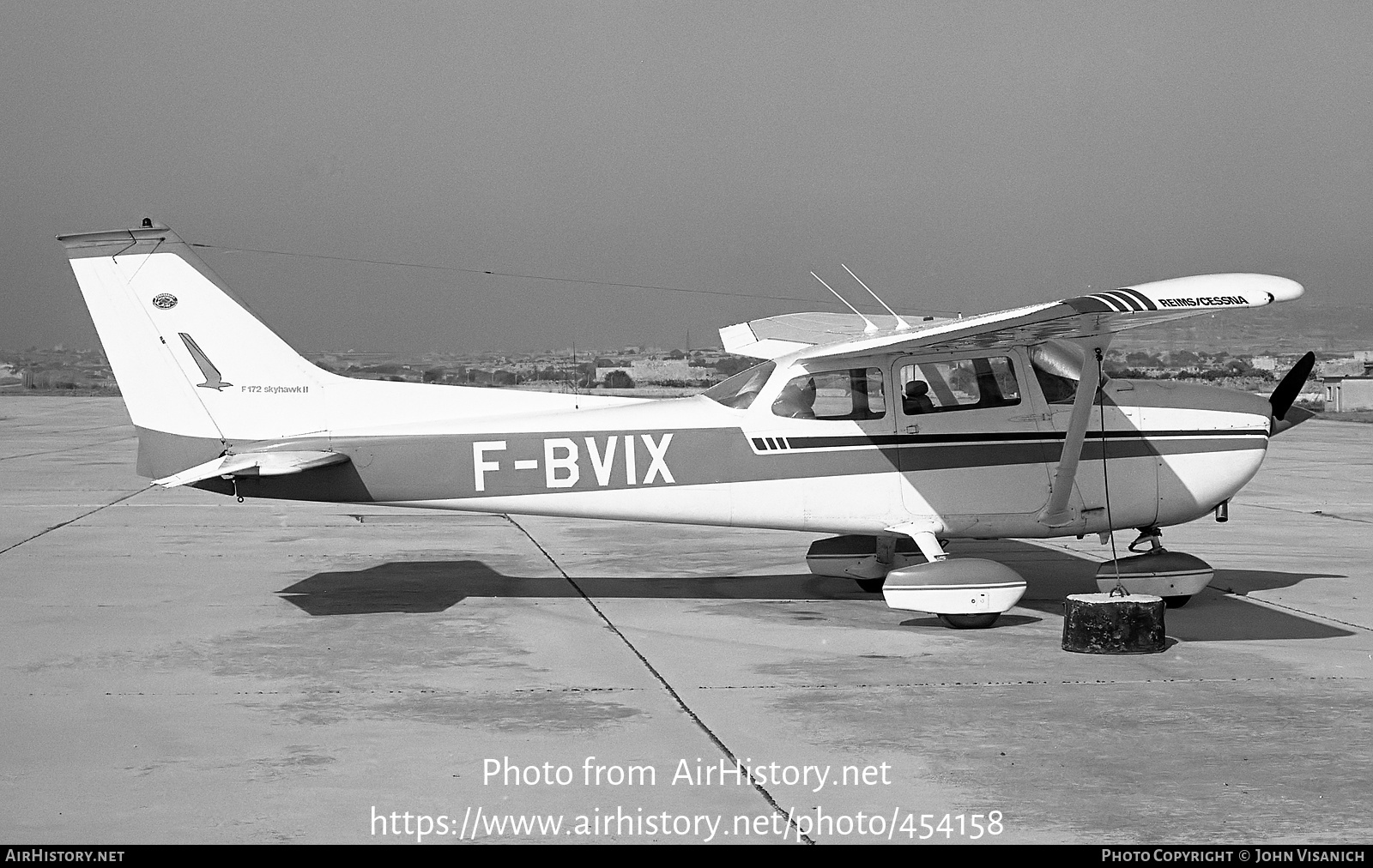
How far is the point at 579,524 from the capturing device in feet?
53.8

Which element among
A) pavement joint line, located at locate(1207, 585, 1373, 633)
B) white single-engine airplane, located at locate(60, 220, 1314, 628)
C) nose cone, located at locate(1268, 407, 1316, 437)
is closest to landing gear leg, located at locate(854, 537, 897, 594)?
white single-engine airplane, located at locate(60, 220, 1314, 628)

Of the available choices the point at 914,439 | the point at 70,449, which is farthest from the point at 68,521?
the point at 70,449

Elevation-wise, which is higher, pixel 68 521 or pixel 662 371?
pixel 68 521

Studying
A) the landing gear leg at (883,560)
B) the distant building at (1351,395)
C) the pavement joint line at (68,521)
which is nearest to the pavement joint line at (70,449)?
the pavement joint line at (68,521)

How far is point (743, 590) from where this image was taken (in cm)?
1152

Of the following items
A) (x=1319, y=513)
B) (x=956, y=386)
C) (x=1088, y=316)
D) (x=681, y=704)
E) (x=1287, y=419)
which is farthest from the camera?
(x=1319, y=513)

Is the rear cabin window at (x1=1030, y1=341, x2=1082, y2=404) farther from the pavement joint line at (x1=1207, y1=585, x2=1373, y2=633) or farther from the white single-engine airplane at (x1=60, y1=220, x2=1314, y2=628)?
the pavement joint line at (x1=1207, y1=585, x2=1373, y2=633)

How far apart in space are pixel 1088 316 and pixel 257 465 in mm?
5707

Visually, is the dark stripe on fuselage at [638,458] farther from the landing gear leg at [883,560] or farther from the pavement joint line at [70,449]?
the pavement joint line at [70,449]

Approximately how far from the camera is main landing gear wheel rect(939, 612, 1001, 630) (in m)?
9.60

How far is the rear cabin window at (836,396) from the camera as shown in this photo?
33.7ft

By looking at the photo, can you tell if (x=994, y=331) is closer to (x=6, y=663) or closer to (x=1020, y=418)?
(x=1020, y=418)

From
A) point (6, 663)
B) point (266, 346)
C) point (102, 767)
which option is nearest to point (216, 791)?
point (102, 767)

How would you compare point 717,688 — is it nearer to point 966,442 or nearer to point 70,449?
point 966,442
